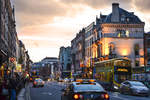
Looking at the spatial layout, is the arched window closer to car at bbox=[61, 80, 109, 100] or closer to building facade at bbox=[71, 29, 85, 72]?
building facade at bbox=[71, 29, 85, 72]

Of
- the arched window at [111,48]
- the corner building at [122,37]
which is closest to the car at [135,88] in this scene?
the arched window at [111,48]

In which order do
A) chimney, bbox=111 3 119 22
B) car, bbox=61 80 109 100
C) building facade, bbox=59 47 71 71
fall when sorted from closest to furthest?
1. car, bbox=61 80 109 100
2. chimney, bbox=111 3 119 22
3. building facade, bbox=59 47 71 71

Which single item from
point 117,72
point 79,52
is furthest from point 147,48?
point 117,72

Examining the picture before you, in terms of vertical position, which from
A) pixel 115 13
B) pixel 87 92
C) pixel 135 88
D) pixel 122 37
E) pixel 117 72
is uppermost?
pixel 115 13

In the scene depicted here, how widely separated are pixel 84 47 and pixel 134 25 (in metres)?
27.7

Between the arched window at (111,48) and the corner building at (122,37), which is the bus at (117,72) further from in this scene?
the corner building at (122,37)

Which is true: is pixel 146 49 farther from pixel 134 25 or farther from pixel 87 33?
pixel 87 33

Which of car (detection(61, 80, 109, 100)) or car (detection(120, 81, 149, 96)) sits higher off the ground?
car (detection(61, 80, 109, 100))

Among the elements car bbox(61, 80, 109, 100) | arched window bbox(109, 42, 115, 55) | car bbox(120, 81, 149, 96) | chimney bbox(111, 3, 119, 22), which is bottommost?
car bbox(120, 81, 149, 96)

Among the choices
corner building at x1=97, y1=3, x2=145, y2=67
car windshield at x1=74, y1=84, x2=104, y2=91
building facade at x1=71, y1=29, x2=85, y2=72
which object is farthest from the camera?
building facade at x1=71, y1=29, x2=85, y2=72

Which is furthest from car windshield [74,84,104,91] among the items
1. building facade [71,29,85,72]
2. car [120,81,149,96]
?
building facade [71,29,85,72]

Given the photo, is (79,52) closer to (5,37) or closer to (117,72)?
(5,37)

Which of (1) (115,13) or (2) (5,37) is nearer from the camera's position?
(2) (5,37)

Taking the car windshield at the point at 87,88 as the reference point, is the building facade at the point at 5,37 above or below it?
above
